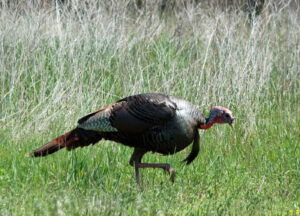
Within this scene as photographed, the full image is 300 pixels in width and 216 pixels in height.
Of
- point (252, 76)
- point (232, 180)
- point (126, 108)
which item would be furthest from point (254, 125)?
point (126, 108)

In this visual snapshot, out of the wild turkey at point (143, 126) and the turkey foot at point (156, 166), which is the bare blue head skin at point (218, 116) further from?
the turkey foot at point (156, 166)

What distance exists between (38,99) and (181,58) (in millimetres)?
2077

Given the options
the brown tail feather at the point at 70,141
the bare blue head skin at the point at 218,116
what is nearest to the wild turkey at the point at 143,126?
the brown tail feather at the point at 70,141

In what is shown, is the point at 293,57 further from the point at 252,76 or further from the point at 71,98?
the point at 71,98

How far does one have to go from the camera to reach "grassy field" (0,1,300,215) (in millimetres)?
4277

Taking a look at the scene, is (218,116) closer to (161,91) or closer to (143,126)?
(143,126)

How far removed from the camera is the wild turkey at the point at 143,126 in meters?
4.54

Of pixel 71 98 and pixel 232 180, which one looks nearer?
pixel 232 180

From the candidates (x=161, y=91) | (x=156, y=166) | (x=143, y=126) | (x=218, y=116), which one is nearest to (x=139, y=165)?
(x=156, y=166)

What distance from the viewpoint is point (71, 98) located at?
19.9 ft

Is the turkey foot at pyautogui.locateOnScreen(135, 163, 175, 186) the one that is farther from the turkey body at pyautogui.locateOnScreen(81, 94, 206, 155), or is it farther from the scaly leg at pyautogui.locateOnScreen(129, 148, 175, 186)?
the turkey body at pyautogui.locateOnScreen(81, 94, 206, 155)

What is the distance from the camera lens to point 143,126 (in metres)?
4.55

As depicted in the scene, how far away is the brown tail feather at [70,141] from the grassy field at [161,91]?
7 centimetres

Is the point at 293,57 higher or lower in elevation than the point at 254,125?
higher
